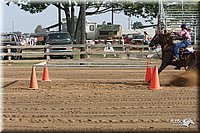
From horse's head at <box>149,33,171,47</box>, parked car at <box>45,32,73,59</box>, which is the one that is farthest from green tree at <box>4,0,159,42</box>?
horse's head at <box>149,33,171,47</box>

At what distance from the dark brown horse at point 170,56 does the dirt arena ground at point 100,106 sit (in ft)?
2.28

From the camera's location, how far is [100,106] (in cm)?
960

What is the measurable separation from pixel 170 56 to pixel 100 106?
19.0 feet

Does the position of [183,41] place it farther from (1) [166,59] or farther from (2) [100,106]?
(2) [100,106]

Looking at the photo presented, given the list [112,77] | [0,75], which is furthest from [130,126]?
[0,75]

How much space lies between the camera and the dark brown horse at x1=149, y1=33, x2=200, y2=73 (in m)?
14.1

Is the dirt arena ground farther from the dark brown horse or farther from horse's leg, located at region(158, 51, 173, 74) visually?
the dark brown horse

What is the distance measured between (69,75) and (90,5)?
77.8 feet

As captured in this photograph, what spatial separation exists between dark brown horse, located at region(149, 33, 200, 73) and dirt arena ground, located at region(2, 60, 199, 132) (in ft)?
2.28

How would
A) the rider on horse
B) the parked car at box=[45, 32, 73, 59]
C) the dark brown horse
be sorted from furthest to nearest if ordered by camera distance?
the parked car at box=[45, 32, 73, 59] < the rider on horse < the dark brown horse

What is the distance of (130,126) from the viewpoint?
7.69 meters

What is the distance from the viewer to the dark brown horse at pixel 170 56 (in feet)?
46.2

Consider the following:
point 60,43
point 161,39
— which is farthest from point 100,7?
point 161,39

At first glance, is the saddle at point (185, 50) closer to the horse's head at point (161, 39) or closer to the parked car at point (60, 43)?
the horse's head at point (161, 39)
